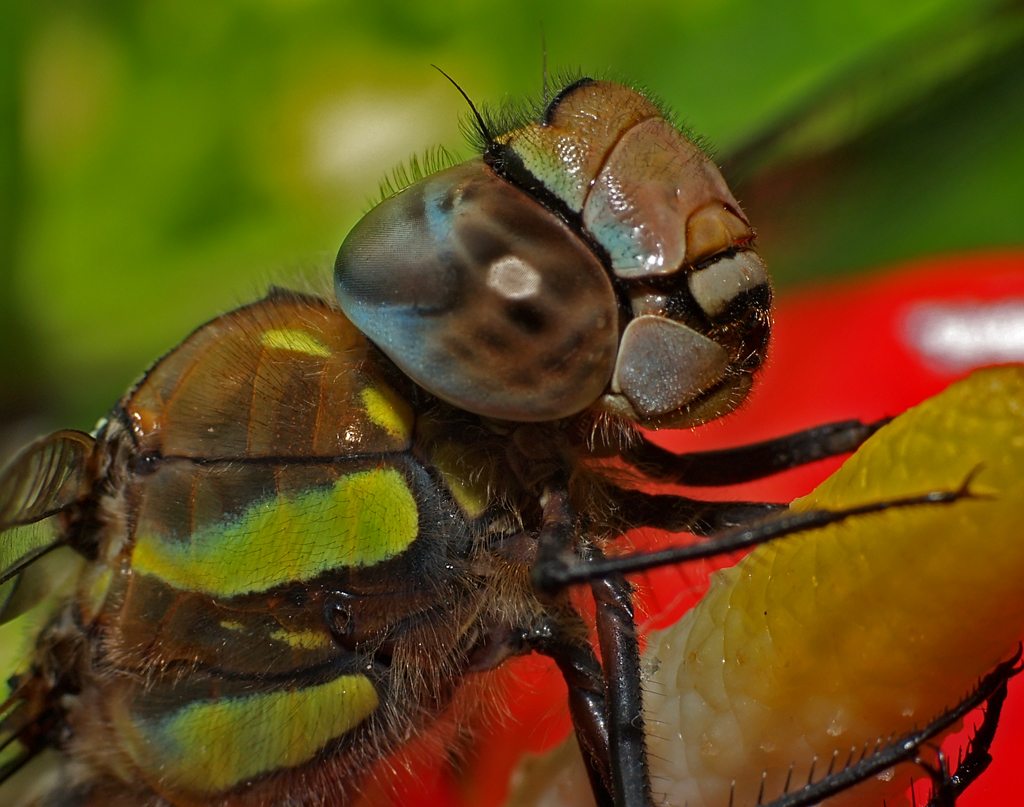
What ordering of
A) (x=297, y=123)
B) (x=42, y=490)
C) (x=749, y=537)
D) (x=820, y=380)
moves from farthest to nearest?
(x=297, y=123) < (x=820, y=380) < (x=42, y=490) < (x=749, y=537)

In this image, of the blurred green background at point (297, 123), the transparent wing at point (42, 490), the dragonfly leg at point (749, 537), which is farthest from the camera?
the blurred green background at point (297, 123)

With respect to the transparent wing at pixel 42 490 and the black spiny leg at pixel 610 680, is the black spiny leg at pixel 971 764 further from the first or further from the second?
the transparent wing at pixel 42 490

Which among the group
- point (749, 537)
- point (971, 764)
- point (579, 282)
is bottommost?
point (971, 764)

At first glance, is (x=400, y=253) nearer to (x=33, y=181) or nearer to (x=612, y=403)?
(x=612, y=403)

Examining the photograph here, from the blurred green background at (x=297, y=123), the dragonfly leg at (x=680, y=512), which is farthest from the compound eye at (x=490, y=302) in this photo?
the blurred green background at (x=297, y=123)

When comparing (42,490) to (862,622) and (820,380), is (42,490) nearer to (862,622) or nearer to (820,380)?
(862,622)

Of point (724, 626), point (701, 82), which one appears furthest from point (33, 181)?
point (724, 626)


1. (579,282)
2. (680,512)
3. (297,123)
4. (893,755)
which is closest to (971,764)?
(893,755)

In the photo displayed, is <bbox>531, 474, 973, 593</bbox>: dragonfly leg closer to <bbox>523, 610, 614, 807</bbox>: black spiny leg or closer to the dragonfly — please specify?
the dragonfly
